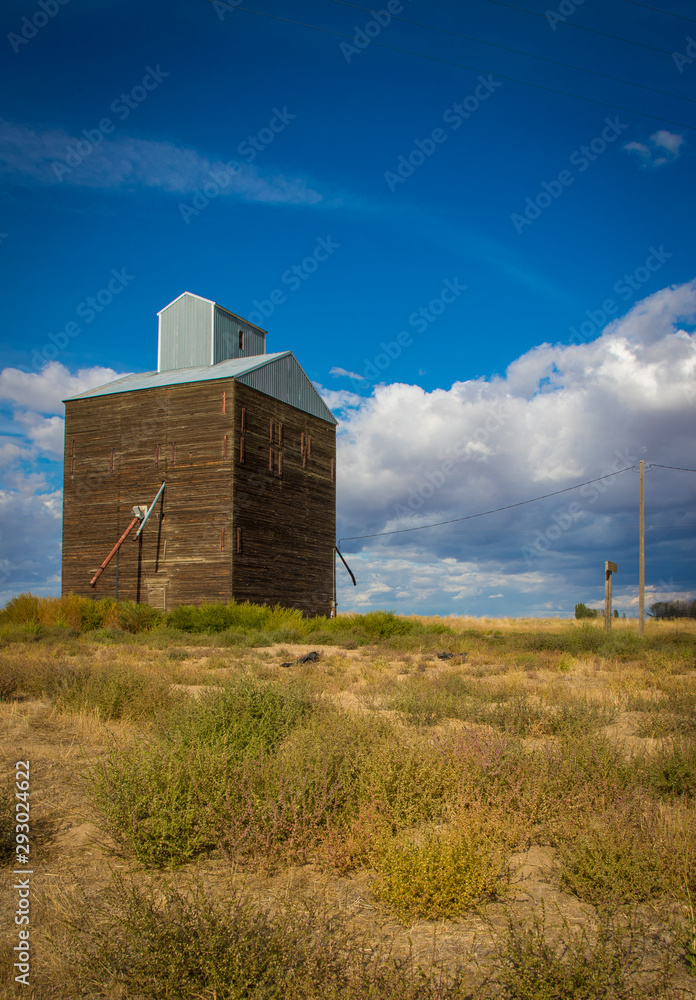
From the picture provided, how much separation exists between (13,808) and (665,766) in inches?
230

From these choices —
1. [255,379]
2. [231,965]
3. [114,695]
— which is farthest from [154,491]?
[231,965]

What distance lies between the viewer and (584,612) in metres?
61.0

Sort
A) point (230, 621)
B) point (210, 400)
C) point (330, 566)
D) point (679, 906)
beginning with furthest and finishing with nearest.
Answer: point (330, 566), point (210, 400), point (230, 621), point (679, 906)

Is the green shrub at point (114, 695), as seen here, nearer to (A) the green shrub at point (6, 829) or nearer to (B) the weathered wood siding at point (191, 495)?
(A) the green shrub at point (6, 829)

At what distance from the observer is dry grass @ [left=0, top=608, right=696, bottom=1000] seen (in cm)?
310

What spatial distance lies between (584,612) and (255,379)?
43.5 m

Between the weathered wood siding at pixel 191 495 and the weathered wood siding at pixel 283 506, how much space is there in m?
0.07

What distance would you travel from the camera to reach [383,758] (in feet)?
18.0

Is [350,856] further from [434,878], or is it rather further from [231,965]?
[231,965]

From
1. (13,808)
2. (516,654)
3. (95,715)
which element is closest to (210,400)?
(516,654)

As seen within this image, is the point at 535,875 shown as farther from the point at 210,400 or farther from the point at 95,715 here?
the point at 210,400

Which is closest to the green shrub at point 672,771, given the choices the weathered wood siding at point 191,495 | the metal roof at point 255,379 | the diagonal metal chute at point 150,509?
the weathered wood siding at point 191,495

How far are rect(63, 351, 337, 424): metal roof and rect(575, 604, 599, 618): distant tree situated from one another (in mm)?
36765

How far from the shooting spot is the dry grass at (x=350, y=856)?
10.2 ft
